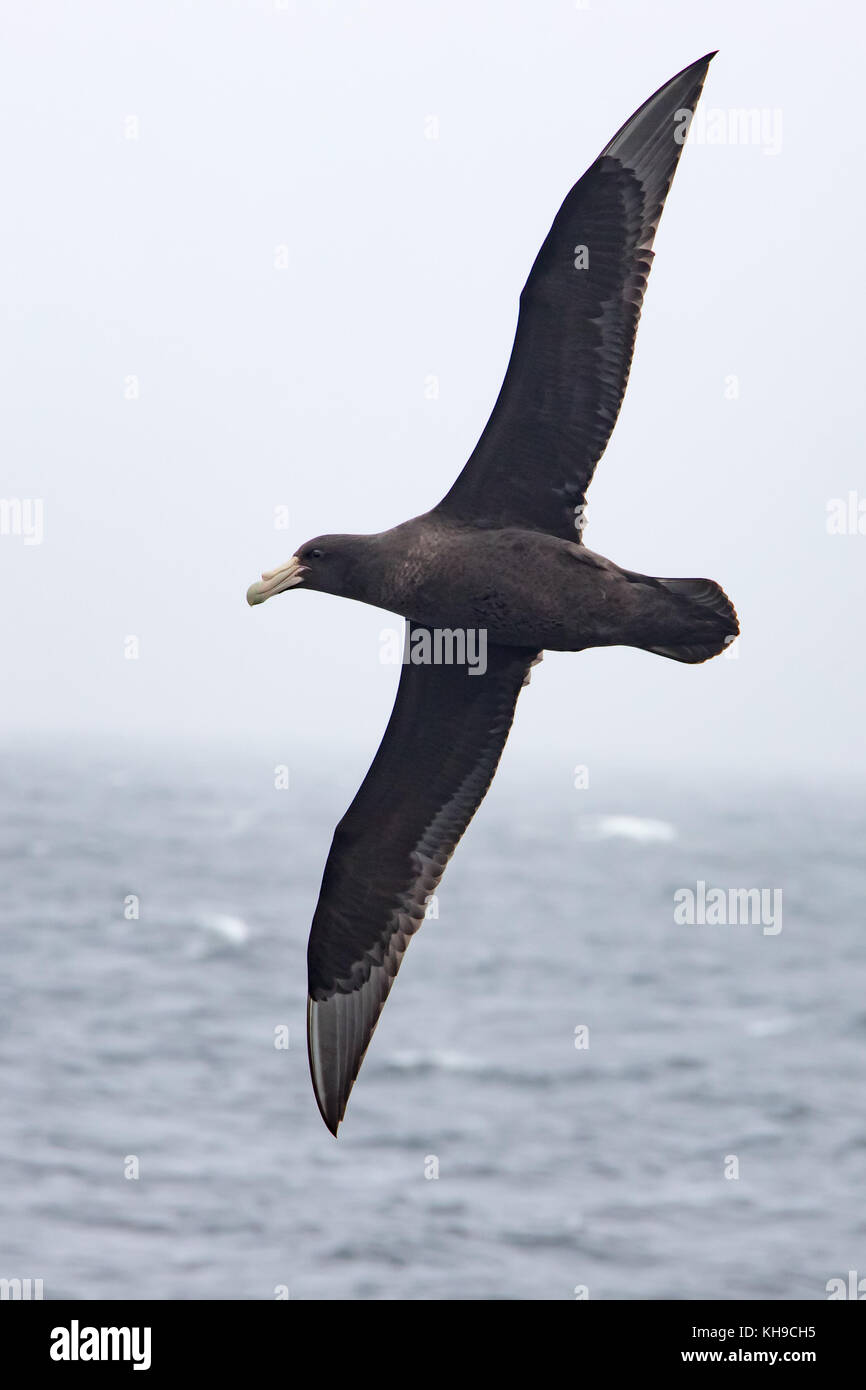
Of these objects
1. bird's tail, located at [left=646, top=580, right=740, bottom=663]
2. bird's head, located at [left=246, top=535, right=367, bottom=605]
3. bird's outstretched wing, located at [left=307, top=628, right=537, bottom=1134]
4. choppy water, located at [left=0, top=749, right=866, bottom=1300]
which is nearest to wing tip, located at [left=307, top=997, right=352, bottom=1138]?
bird's outstretched wing, located at [left=307, top=628, right=537, bottom=1134]

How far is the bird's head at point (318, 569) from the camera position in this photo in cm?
975

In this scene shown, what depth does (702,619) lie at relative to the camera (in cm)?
930

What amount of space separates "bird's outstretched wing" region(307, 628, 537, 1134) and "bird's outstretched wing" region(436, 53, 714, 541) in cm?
118

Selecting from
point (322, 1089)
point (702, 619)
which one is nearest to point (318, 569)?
point (702, 619)

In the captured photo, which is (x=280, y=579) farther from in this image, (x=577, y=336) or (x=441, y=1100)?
(x=441, y=1100)

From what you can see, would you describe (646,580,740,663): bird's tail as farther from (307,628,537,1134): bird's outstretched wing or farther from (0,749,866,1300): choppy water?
(0,749,866,1300): choppy water

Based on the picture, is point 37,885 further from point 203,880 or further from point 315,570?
point 315,570

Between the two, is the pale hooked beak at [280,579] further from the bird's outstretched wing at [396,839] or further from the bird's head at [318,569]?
the bird's outstretched wing at [396,839]

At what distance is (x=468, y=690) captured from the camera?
1082 centimetres

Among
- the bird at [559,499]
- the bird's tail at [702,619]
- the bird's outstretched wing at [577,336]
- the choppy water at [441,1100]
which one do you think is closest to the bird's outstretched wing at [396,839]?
the bird at [559,499]

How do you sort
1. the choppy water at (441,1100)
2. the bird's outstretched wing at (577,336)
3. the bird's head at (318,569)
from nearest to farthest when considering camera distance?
the bird's outstretched wing at (577,336) → the bird's head at (318,569) → the choppy water at (441,1100)

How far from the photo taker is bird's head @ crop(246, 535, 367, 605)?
9.75 m

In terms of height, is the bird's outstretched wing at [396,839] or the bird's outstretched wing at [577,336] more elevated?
the bird's outstretched wing at [577,336]

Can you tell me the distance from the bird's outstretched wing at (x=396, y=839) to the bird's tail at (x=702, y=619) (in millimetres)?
1393
